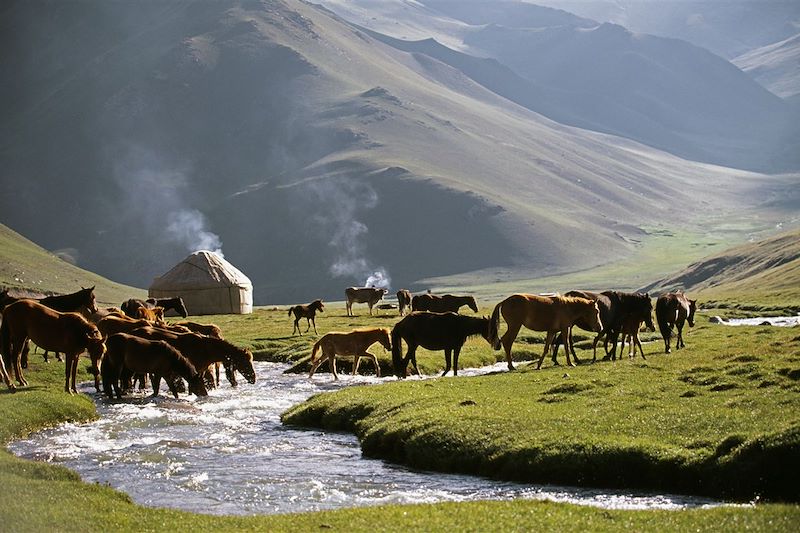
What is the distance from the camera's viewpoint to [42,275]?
13800cm

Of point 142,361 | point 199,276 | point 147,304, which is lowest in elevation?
point 142,361

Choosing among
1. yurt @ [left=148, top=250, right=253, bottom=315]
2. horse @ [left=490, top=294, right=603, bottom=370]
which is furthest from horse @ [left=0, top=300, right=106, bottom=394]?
yurt @ [left=148, top=250, right=253, bottom=315]

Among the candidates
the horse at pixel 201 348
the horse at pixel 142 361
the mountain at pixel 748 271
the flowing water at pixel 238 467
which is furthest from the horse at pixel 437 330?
the mountain at pixel 748 271

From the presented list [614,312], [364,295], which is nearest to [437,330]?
[614,312]

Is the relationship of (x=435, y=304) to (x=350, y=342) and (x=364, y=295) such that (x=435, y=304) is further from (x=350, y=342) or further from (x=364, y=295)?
(x=350, y=342)

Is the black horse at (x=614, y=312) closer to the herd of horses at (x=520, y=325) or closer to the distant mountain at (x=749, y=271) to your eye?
the herd of horses at (x=520, y=325)

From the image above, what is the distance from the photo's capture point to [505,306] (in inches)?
1246

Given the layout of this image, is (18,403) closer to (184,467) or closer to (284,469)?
(184,467)

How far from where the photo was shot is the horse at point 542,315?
3167cm

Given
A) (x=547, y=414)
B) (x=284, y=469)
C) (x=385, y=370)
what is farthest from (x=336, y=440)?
(x=385, y=370)

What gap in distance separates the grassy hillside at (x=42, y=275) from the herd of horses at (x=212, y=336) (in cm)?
9116

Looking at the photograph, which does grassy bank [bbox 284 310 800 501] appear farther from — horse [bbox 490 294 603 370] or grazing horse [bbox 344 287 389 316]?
grazing horse [bbox 344 287 389 316]

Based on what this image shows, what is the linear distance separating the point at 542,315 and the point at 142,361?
1304cm

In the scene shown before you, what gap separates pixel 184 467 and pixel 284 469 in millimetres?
2113
